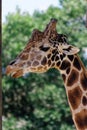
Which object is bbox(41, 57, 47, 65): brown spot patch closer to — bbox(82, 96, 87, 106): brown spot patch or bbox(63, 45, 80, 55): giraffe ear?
bbox(63, 45, 80, 55): giraffe ear

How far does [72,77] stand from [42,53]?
0.20m

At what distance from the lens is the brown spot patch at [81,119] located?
213 centimetres

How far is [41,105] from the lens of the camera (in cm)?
670

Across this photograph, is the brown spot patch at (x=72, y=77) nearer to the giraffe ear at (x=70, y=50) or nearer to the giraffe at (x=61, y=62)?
the giraffe at (x=61, y=62)

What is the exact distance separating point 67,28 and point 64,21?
0.50ft

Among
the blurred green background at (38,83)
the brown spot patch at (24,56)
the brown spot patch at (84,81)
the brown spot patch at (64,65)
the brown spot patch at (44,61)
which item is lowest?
the blurred green background at (38,83)

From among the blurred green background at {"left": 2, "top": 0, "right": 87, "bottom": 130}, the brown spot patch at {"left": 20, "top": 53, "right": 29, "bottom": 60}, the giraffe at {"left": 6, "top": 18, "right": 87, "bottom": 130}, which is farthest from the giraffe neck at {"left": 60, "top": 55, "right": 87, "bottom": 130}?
the blurred green background at {"left": 2, "top": 0, "right": 87, "bottom": 130}

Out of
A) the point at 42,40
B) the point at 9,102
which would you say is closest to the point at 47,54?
the point at 42,40

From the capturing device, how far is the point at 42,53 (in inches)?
85.0

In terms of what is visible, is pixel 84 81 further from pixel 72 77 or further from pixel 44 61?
pixel 44 61

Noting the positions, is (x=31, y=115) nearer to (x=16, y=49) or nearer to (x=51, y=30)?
(x=16, y=49)

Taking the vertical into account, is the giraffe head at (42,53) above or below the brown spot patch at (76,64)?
above

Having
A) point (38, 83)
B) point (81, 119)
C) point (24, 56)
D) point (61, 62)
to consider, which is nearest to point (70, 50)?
point (61, 62)

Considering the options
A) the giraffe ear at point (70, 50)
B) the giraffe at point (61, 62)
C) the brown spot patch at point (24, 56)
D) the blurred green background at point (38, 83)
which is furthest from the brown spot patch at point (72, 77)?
the blurred green background at point (38, 83)
